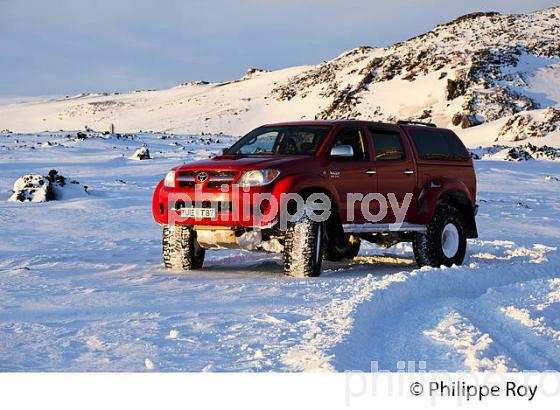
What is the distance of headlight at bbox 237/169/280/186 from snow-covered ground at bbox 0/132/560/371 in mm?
1097

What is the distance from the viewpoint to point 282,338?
6.11 metres

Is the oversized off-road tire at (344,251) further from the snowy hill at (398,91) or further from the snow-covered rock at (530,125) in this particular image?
the snowy hill at (398,91)

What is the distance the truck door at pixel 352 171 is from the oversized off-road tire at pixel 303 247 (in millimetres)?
656

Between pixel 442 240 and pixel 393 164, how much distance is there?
131 centimetres

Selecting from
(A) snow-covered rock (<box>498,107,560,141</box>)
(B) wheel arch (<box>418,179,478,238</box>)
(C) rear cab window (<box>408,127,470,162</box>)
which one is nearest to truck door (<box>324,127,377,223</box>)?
(B) wheel arch (<box>418,179,478,238</box>)

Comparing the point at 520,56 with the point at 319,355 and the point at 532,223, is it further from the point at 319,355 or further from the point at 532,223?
the point at 319,355

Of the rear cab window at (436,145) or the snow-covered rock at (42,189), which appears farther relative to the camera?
the snow-covered rock at (42,189)

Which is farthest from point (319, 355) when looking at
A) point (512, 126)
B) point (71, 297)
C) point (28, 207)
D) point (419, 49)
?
point (419, 49)

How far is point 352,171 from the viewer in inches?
400

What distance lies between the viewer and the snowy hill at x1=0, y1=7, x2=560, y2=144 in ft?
203

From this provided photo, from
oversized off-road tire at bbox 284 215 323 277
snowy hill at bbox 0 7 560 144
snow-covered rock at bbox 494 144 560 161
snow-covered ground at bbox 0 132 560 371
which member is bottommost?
snow-covered ground at bbox 0 132 560 371

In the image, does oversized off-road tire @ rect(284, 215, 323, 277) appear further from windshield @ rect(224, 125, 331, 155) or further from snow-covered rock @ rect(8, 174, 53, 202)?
snow-covered rock @ rect(8, 174, 53, 202)

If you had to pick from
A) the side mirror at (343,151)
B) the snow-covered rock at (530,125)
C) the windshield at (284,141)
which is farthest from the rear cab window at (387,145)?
the snow-covered rock at (530,125)

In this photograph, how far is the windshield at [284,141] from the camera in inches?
399
